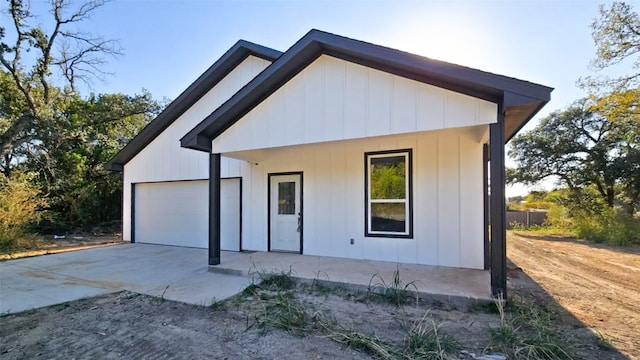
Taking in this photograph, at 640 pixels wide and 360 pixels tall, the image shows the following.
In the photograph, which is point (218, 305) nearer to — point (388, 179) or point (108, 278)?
point (108, 278)

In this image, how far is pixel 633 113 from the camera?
11.6 m

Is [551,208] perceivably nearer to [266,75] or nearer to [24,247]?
[266,75]

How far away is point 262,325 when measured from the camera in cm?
378

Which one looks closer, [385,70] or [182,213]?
[385,70]

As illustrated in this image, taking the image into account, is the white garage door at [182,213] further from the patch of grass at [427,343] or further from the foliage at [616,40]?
the foliage at [616,40]

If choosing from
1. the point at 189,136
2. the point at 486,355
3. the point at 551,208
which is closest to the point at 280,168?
the point at 189,136

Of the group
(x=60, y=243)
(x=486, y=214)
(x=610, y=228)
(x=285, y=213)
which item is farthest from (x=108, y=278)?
(x=610, y=228)

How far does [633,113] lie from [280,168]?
41.7 ft

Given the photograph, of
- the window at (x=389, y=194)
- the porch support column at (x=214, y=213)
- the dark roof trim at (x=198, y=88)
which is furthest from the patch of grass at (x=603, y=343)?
the dark roof trim at (x=198, y=88)

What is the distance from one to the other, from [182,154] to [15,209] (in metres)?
5.42

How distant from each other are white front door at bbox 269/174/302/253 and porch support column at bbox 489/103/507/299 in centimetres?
446

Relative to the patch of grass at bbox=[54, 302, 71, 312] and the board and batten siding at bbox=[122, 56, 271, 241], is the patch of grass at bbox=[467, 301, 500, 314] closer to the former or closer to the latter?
the patch of grass at bbox=[54, 302, 71, 312]

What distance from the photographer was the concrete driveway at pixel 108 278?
4988mm

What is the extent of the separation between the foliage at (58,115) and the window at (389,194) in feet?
40.6
